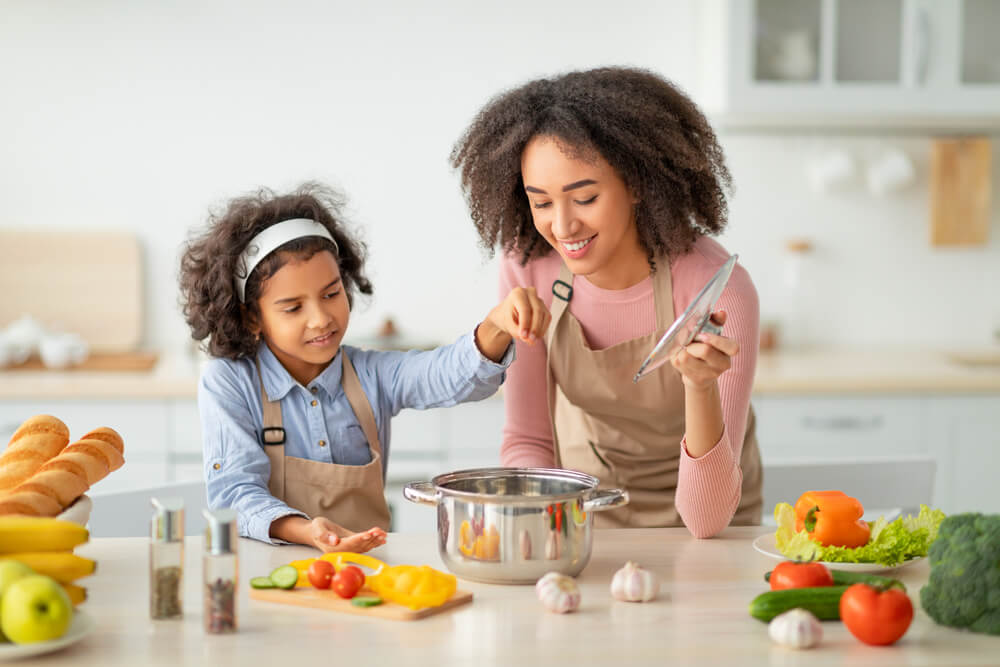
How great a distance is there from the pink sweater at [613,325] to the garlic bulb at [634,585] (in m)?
0.44

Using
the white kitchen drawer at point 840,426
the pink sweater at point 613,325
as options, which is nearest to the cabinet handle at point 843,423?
the white kitchen drawer at point 840,426

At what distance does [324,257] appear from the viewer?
63.8 inches

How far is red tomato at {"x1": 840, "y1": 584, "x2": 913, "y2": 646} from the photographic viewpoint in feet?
3.23

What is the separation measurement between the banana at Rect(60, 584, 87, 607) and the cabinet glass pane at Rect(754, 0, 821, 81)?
242cm

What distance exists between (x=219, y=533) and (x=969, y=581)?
70 cm

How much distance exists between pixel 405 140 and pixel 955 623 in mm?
2520

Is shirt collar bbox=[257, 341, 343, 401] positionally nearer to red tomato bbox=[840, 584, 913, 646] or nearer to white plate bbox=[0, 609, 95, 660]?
white plate bbox=[0, 609, 95, 660]

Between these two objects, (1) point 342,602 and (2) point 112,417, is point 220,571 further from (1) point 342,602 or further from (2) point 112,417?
(2) point 112,417

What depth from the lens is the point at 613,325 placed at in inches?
66.8

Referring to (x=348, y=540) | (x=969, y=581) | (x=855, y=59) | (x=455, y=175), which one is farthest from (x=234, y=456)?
(x=855, y=59)

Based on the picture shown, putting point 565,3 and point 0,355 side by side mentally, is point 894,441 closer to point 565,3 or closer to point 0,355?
point 565,3

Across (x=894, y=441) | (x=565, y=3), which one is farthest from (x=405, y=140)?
(x=894, y=441)

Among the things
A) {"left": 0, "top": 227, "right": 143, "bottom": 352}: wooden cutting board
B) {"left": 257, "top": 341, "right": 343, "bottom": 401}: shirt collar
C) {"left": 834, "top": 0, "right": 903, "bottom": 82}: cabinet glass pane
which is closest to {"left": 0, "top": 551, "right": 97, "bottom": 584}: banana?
{"left": 257, "top": 341, "right": 343, "bottom": 401}: shirt collar

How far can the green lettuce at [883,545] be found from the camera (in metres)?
1.22
